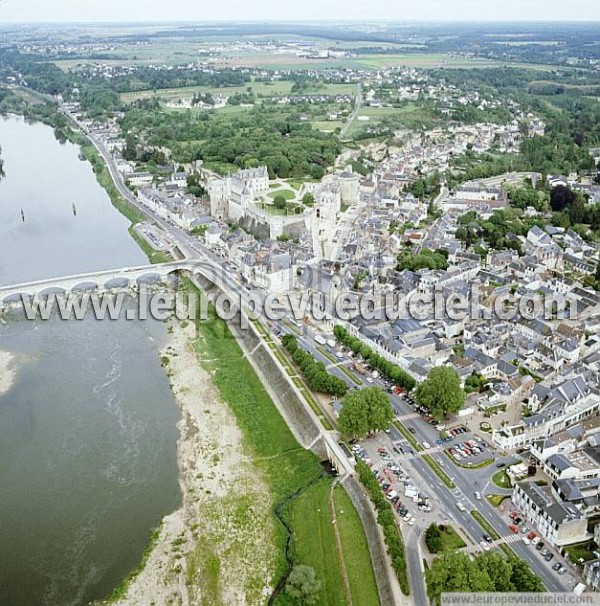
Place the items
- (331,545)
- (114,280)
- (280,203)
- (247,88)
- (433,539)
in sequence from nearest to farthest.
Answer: (433,539) < (331,545) < (114,280) < (280,203) < (247,88)

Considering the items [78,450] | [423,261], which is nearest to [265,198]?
[423,261]

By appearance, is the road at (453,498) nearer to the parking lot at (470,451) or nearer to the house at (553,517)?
the parking lot at (470,451)

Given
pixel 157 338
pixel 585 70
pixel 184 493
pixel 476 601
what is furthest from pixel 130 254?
pixel 585 70

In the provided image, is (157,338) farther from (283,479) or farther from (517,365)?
(517,365)

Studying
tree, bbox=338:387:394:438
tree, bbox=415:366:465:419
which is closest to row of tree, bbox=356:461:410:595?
tree, bbox=338:387:394:438

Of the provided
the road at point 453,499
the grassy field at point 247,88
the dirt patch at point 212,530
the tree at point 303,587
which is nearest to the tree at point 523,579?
the road at point 453,499

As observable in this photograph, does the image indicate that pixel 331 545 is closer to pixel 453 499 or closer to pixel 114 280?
pixel 453 499

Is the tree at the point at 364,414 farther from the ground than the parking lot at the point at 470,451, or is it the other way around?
the tree at the point at 364,414
